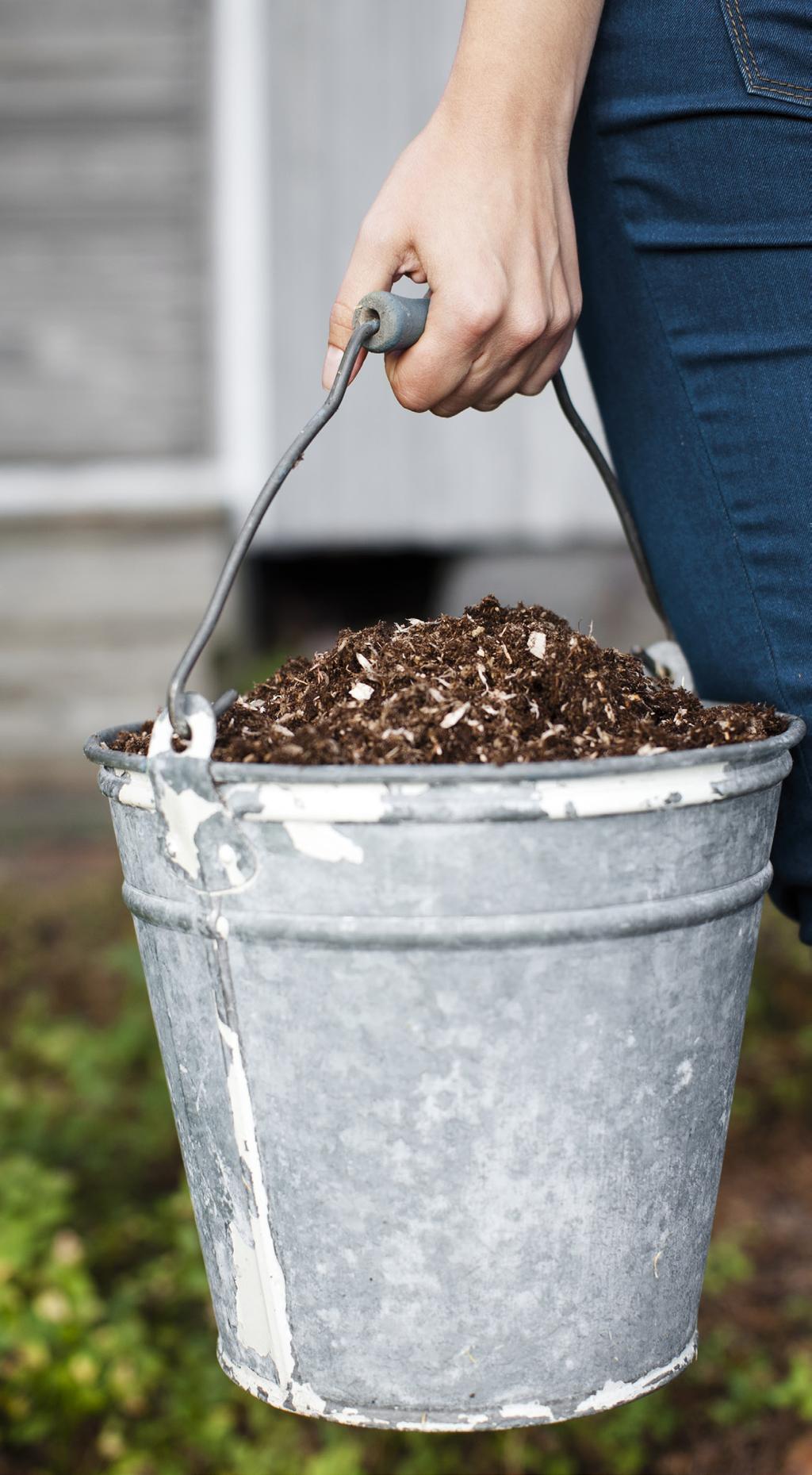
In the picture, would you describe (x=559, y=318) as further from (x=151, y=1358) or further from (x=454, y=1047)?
(x=151, y=1358)

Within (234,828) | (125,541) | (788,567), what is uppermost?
(788,567)

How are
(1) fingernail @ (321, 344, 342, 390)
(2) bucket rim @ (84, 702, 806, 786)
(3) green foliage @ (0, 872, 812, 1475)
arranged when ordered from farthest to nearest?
(3) green foliage @ (0, 872, 812, 1475) → (1) fingernail @ (321, 344, 342, 390) → (2) bucket rim @ (84, 702, 806, 786)

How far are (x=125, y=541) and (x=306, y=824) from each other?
4.28 metres

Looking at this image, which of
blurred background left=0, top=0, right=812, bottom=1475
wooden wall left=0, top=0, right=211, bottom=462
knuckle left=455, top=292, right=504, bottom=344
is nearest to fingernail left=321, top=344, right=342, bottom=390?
knuckle left=455, top=292, right=504, bottom=344

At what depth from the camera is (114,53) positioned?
500 cm

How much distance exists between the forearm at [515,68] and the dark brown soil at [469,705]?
426 millimetres

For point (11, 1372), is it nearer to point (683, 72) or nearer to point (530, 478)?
point (683, 72)

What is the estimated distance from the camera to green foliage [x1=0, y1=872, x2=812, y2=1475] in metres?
2.22

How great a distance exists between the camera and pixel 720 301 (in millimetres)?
1234

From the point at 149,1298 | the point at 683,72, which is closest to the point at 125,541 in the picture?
the point at 149,1298

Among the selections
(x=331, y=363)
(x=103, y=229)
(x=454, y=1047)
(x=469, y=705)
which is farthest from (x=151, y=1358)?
(x=103, y=229)

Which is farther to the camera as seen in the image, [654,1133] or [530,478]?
[530,478]

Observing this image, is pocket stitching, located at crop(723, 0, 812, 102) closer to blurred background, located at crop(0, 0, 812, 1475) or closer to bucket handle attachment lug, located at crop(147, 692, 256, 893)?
bucket handle attachment lug, located at crop(147, 692, 256, 893)

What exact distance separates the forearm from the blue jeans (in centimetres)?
13
